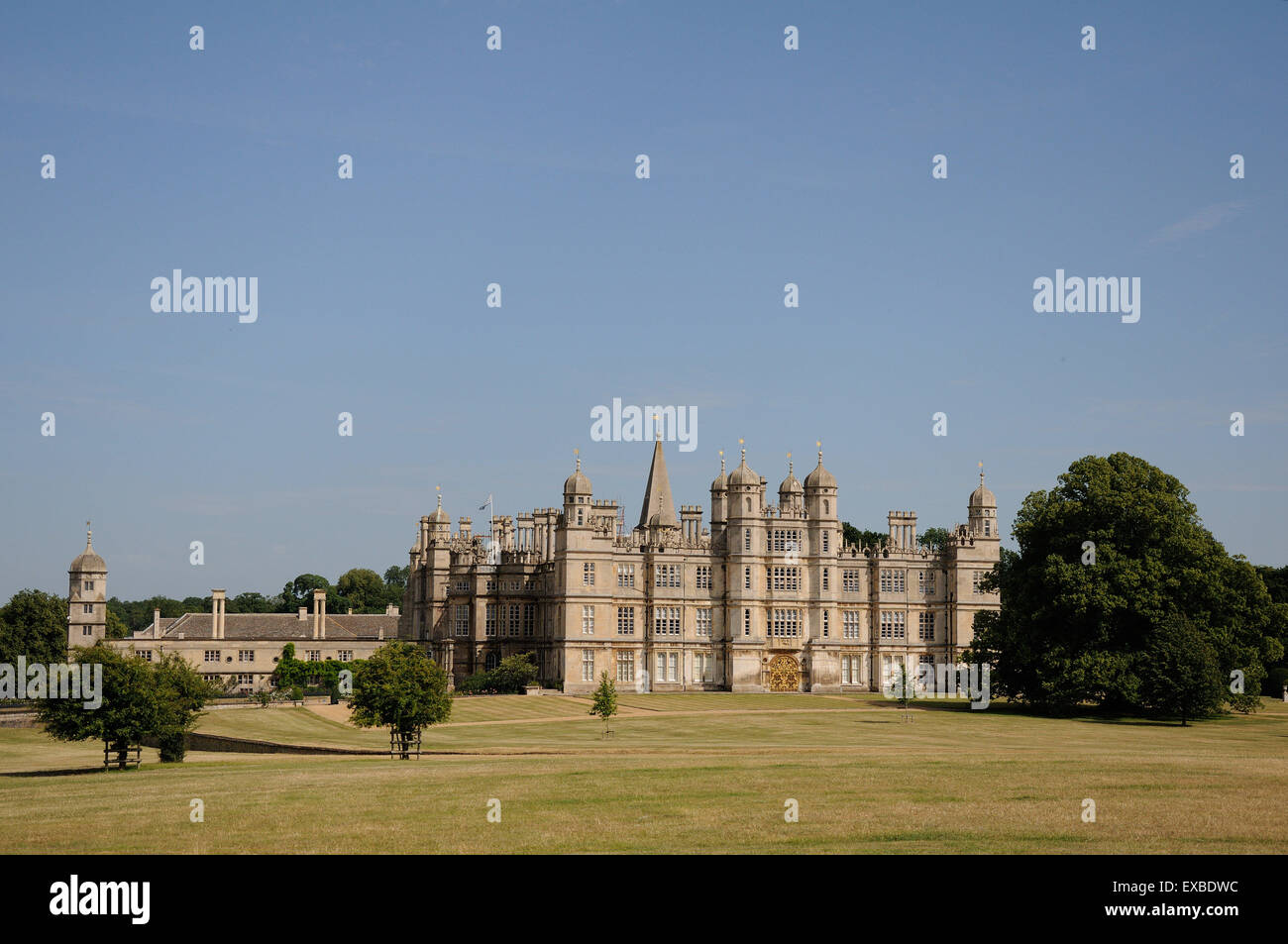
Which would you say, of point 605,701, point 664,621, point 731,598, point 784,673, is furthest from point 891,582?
point 605,701

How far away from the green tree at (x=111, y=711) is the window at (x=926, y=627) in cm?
5945

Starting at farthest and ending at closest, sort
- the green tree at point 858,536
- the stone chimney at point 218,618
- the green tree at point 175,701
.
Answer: the green tree at point 858,536 → the stone chimney at point 218,618 → the green tree at point 175,701

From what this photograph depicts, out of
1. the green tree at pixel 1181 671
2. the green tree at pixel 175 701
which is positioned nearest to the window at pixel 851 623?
the green tree at pixel 1181 671

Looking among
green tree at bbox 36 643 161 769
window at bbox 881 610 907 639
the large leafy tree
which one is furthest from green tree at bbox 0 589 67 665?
the large leafy tree

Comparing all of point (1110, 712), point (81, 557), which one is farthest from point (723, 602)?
point (81, 557)

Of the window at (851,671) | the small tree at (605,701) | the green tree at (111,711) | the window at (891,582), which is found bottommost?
the window at (851,671)

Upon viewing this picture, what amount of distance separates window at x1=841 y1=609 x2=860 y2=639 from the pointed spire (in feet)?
58.8

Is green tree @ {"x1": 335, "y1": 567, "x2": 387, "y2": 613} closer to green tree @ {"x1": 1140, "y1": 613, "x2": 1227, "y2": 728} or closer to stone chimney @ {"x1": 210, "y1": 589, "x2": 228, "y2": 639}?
stone chimney @ {"x1": 210, "y1": 589, "x2": 228, "y2": 639}

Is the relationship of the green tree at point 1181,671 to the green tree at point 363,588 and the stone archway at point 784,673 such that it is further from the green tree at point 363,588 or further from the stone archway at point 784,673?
the green tree at point 363,588

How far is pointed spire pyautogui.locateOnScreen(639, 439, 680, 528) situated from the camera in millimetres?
104250

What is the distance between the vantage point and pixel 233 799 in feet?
98.0

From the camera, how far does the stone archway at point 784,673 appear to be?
291 ft
